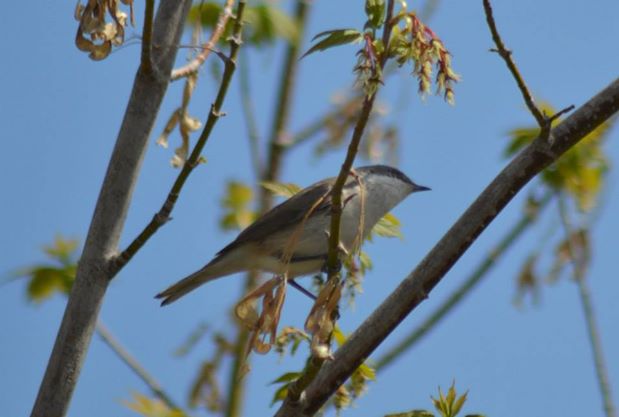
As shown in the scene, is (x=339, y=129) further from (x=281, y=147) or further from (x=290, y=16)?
(x=290, y=16)

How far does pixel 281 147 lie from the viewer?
4.37 m

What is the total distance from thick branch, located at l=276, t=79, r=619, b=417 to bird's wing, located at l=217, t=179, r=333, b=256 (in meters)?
2.11

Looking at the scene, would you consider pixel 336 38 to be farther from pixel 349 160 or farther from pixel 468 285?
pixel 468 285

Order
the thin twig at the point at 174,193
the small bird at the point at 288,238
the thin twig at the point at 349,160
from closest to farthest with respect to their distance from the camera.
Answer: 1. the thin twig at the point at 349,160
2. the thin twig at the point at 174,193
3. the small bird at the point at 288,238

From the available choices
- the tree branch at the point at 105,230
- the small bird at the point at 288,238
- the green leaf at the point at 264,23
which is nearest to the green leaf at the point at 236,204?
the small bird at the point at 288,238

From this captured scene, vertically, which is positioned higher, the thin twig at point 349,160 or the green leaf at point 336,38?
the green leaf at point 336,38

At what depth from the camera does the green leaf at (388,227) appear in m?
3.92

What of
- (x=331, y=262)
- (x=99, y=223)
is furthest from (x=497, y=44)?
(x=99, y=223)

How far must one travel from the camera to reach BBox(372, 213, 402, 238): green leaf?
3.92 m

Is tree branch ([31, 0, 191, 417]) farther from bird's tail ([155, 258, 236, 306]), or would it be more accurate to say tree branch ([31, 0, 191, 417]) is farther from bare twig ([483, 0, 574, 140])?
bird's tail ([155, 258, 236, 306])

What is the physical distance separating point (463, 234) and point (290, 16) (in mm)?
2184

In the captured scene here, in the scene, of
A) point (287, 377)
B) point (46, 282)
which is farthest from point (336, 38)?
point (46, 282)

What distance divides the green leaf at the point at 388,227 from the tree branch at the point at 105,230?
1.41 meters

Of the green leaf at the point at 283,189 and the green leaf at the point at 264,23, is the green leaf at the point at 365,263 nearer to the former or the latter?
the green leaf at the point at 283,189
